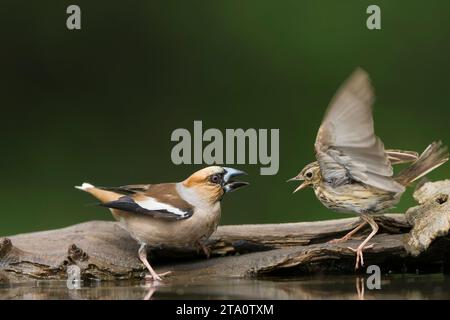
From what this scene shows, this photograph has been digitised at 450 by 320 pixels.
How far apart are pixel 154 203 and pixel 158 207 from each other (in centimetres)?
4

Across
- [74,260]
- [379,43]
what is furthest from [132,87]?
[74,260]

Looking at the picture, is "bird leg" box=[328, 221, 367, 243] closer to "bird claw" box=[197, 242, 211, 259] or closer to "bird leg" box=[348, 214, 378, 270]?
"bird leg" box=[348, 214, 378, 270]

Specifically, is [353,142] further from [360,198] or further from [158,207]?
[158,207]

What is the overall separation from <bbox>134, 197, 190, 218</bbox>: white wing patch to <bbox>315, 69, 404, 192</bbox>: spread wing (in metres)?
0.65

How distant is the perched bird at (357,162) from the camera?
3330mm

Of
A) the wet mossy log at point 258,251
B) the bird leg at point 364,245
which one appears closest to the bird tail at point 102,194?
the wet mossy log at point 258,251

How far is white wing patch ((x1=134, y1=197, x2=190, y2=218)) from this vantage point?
12.7ft

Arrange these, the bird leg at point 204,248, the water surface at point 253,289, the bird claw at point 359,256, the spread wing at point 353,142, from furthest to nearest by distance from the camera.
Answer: the bird leg at point 204,248, the bird claw at point 359,256, the spread wing at point 353,142, the water surface at point 253,289

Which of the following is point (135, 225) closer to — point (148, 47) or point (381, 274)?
point (381, 274)

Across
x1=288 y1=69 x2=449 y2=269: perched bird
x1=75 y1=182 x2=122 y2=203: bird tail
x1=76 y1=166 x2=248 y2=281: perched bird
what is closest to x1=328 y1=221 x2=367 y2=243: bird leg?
x1=288 y1=69 x2=449 y2=269: perched bird

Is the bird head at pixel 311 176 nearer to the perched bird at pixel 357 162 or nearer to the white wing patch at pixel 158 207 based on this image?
the perched bird at pixel 357 162

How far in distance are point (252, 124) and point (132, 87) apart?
103 cm

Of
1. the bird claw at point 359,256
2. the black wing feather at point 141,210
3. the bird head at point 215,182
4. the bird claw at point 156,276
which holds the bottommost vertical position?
the bird claw at point 156,276

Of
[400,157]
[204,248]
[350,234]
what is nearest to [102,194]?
[204,248]
